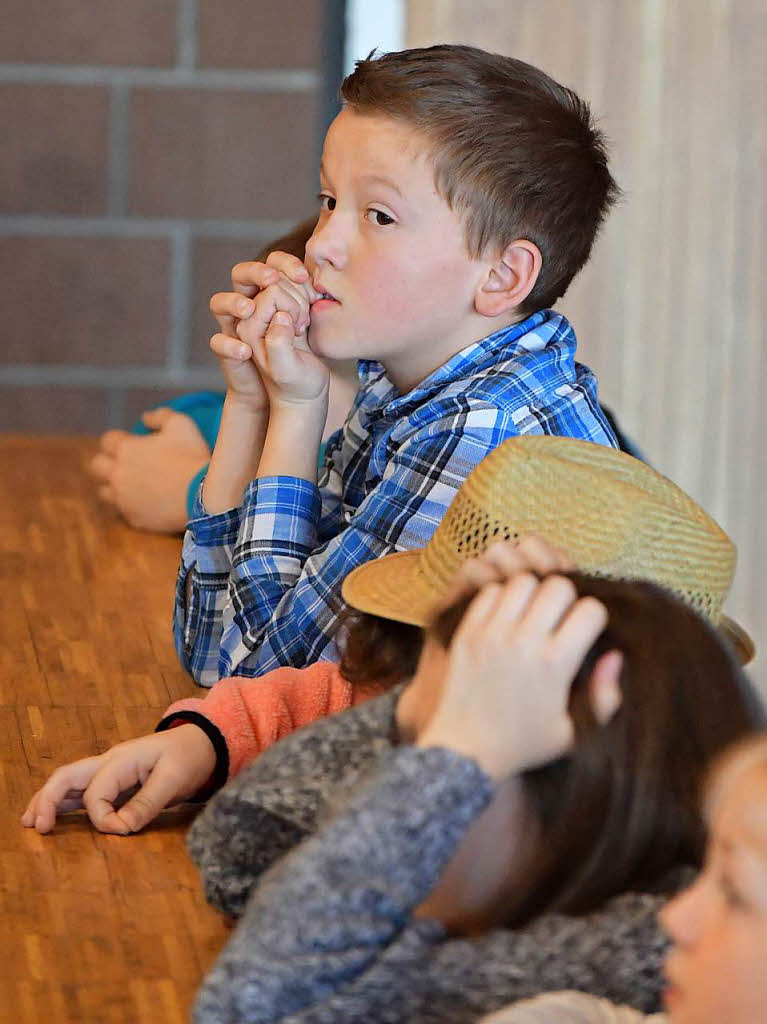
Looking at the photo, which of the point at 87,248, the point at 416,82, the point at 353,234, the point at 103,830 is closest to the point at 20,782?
the point at 103,830

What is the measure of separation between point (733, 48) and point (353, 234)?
1666 mm

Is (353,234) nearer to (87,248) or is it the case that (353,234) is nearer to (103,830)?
(103,830)

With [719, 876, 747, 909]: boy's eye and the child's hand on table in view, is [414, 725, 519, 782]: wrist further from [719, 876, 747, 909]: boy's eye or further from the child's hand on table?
the child's hand on table

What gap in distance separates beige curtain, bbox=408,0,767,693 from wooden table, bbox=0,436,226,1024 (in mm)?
1301

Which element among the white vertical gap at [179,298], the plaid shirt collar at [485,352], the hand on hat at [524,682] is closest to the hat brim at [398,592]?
the hand on hat at [524,682]

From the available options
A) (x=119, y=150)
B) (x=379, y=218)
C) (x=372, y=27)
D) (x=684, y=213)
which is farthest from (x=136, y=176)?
(x=379, y=218)

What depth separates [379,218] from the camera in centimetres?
138

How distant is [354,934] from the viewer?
29.2 inches

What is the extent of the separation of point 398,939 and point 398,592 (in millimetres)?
298

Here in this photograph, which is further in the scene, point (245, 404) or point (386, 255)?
point (245, 404)

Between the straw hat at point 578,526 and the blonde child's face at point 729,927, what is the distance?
327 mm

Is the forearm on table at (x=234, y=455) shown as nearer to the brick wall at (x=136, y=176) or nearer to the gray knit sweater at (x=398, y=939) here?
the gray knit sweater at (x=398, y=939)

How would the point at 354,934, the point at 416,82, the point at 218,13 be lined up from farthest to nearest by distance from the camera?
the point at 218,13 → the point at 416,82 → the point at 354,934

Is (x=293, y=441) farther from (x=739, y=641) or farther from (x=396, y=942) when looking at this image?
(x=396, y=942)
